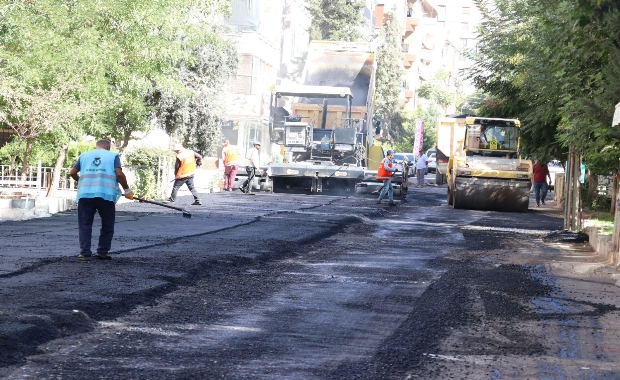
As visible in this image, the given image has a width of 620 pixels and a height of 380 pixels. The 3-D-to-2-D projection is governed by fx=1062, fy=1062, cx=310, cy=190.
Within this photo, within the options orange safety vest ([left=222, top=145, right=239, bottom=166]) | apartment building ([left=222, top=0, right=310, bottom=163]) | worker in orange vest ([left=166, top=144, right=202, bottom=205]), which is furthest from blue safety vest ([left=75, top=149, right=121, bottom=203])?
apartment building ([left=222, top=0, right=310, bottom=163])

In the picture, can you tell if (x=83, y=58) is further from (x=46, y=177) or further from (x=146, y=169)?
(x=146, y=169)

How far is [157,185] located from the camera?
92.9ft

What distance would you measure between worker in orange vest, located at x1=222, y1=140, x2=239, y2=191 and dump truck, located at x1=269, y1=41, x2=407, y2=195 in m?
1.20

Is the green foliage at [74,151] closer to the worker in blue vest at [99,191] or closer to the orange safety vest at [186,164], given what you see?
the orange safety vest at [186,164]

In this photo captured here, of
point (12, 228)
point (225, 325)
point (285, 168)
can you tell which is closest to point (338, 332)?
point (225, 325)

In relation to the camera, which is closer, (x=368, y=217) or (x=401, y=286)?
(x=401, y=286)

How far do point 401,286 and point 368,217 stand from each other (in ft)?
39.5

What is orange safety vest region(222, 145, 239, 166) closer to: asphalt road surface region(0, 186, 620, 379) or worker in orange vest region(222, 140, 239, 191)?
worker in orange vest region(222, 140, 239, 191)

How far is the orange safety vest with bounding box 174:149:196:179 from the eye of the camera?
25969 millimetres

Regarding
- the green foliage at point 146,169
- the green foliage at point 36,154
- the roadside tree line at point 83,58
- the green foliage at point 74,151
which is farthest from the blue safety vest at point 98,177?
the green foliage at point 74,151

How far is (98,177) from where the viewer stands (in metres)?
12.9

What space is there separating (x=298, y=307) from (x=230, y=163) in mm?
23113

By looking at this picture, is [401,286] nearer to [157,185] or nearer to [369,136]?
[157,185]

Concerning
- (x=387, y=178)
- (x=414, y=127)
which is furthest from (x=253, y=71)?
(x=414, y=127)
